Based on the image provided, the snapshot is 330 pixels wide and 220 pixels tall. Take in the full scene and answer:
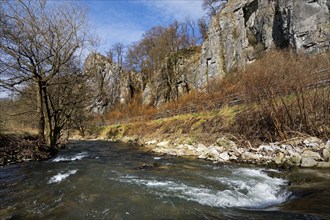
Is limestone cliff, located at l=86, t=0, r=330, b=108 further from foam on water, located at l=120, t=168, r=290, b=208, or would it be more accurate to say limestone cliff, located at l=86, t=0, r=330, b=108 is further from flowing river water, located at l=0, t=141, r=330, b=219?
foam on water, located at l=120, t=168, r=290, b=208

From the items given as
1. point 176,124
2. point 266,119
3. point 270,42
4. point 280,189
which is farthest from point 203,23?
point 280,189

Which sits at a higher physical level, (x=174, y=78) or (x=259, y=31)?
(x=259, y=31)

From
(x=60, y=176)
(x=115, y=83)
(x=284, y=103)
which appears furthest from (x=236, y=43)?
(x=115, y=83)

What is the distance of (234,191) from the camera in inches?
258

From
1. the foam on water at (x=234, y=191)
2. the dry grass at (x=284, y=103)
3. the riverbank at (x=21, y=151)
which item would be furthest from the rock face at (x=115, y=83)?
the foam on water at (x=234, y=191)

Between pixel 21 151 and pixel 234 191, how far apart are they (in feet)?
36.0

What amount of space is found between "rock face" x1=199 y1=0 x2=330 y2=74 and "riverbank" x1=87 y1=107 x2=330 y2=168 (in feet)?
41.3

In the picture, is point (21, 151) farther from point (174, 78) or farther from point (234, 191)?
point (174, 78)

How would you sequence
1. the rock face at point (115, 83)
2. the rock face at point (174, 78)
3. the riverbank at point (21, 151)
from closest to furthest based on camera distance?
the riverbank at point (21, 151) < the rock face at point (174, 78) < the rock face at point (115, 83)

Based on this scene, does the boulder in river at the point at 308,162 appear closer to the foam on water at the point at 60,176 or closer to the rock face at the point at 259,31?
the foam on water at the point at 60,176

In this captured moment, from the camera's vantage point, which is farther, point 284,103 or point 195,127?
point 195,127

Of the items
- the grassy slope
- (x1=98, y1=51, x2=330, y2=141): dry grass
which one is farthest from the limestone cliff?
(x1=98, y1=51, x2=330, y2=141): dry grass

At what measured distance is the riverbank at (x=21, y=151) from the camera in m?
11.2

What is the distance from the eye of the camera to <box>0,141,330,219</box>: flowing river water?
16.1ft
